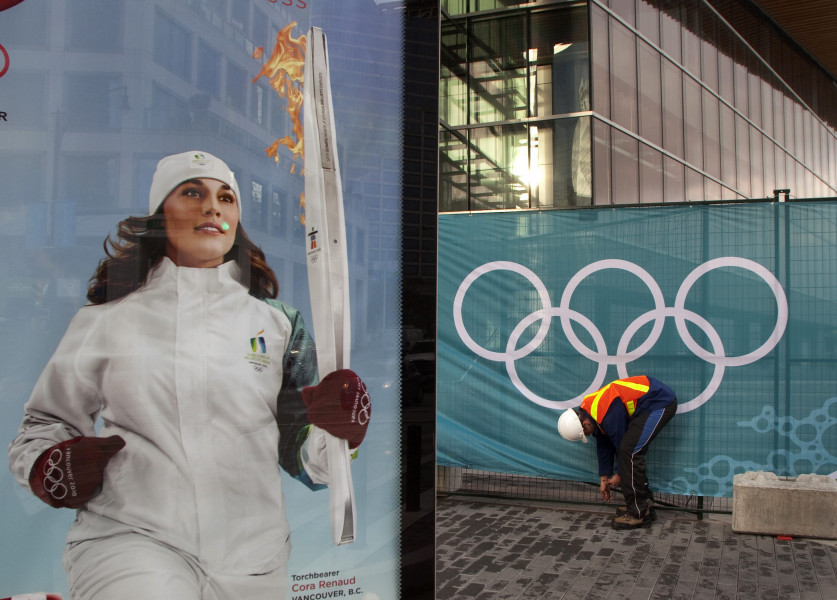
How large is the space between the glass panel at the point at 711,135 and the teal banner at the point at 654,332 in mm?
8626

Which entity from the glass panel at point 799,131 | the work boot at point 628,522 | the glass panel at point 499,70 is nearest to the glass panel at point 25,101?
the work boot at point 628,522

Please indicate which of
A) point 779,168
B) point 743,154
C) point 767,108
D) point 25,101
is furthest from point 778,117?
point 25,101

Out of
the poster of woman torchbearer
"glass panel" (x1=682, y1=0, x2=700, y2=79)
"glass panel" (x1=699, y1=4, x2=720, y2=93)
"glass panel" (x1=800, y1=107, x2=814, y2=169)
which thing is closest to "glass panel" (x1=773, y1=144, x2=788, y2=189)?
"glass panel" (x1=800, y1=107, x2=814, y2=169)

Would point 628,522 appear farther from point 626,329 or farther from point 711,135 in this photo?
point 711,135

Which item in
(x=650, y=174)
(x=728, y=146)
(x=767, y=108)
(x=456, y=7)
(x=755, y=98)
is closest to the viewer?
(x=456, y=7)

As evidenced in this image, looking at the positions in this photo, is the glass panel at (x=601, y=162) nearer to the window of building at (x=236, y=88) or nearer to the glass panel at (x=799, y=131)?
the window of building at (x=236, y=88)

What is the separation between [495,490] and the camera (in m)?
8.73

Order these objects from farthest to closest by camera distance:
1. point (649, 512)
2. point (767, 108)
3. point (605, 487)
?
point (767, 108) → point (649, 512) → point (605, 487)

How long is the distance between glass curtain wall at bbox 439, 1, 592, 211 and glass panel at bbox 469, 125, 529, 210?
0.02 metres

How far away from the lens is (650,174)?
13.8 metres

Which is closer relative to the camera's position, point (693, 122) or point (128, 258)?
point (128, 258)

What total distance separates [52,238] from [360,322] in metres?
0.97

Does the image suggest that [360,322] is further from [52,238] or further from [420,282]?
[52,238]

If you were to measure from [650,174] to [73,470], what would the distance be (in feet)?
43.2
